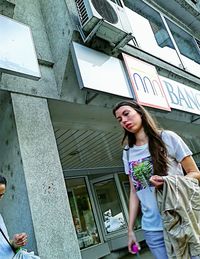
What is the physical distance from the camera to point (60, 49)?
3.10 m

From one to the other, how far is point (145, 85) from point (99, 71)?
829 mm

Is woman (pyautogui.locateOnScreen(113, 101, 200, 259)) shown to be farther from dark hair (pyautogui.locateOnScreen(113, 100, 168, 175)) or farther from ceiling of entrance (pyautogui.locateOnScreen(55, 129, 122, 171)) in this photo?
ceiling of entrance (pyautogui.locateOnScreen(55, 129, 122, 171))

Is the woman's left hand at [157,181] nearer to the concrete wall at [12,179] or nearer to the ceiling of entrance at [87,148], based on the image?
the concrete wall at [12,179]

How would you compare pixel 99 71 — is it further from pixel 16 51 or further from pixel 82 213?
pixel 82 213

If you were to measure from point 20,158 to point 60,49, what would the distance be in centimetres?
146

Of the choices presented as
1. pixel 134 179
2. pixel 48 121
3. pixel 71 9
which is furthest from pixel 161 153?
pixel 71 9

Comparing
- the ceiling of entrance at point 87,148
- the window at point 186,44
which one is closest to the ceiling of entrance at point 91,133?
the ceiling of entrance at point 87,148

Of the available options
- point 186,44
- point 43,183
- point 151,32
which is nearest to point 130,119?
point 43,183

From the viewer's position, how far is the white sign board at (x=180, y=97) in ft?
13.3

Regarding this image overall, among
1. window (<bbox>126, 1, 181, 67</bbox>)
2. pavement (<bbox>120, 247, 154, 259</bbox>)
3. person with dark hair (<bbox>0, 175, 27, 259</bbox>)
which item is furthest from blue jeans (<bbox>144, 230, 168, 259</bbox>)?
pavement (<bbox>120, 247, 154, 259</bbox>)

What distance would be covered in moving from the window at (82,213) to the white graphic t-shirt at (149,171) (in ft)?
17.7

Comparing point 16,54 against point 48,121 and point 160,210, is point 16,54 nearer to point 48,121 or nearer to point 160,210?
point 48,121

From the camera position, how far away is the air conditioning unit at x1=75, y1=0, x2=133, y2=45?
2.97 m

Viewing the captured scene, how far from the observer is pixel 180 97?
14.2 feet
